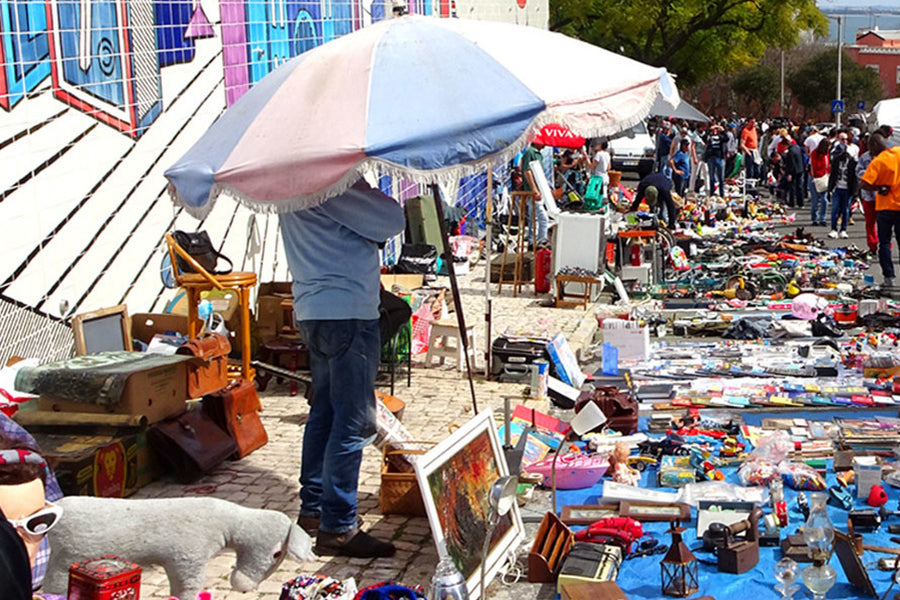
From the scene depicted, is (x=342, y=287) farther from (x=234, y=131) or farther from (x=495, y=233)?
(x=495, y=233)

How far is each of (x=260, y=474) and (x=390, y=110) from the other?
2.91m

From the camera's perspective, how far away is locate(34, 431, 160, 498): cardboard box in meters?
5.89

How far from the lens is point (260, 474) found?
6969 millimetres

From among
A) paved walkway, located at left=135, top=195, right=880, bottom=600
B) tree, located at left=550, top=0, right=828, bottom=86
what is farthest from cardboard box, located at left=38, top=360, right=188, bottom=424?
tree, located at left=550, top=0, right=828, bottom=86

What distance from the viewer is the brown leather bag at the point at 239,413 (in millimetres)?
7066

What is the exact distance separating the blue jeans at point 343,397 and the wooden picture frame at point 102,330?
245 cm

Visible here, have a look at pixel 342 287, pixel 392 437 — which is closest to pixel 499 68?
pixel 342 287

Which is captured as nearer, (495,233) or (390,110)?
(390,110)

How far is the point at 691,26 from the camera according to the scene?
155 ft

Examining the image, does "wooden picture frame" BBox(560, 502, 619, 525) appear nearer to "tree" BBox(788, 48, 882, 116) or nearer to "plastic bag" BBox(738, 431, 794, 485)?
"plastic bag" BBox(738, 431, 794, 485)

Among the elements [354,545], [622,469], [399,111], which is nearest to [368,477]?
[354,545]

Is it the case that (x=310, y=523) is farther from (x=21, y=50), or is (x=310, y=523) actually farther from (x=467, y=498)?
(x=21, y=50)

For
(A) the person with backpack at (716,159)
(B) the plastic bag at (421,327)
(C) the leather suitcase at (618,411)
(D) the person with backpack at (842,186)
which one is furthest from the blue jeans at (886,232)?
(A) the person with backpack at (716,159)

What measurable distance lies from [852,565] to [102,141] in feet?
19.1
